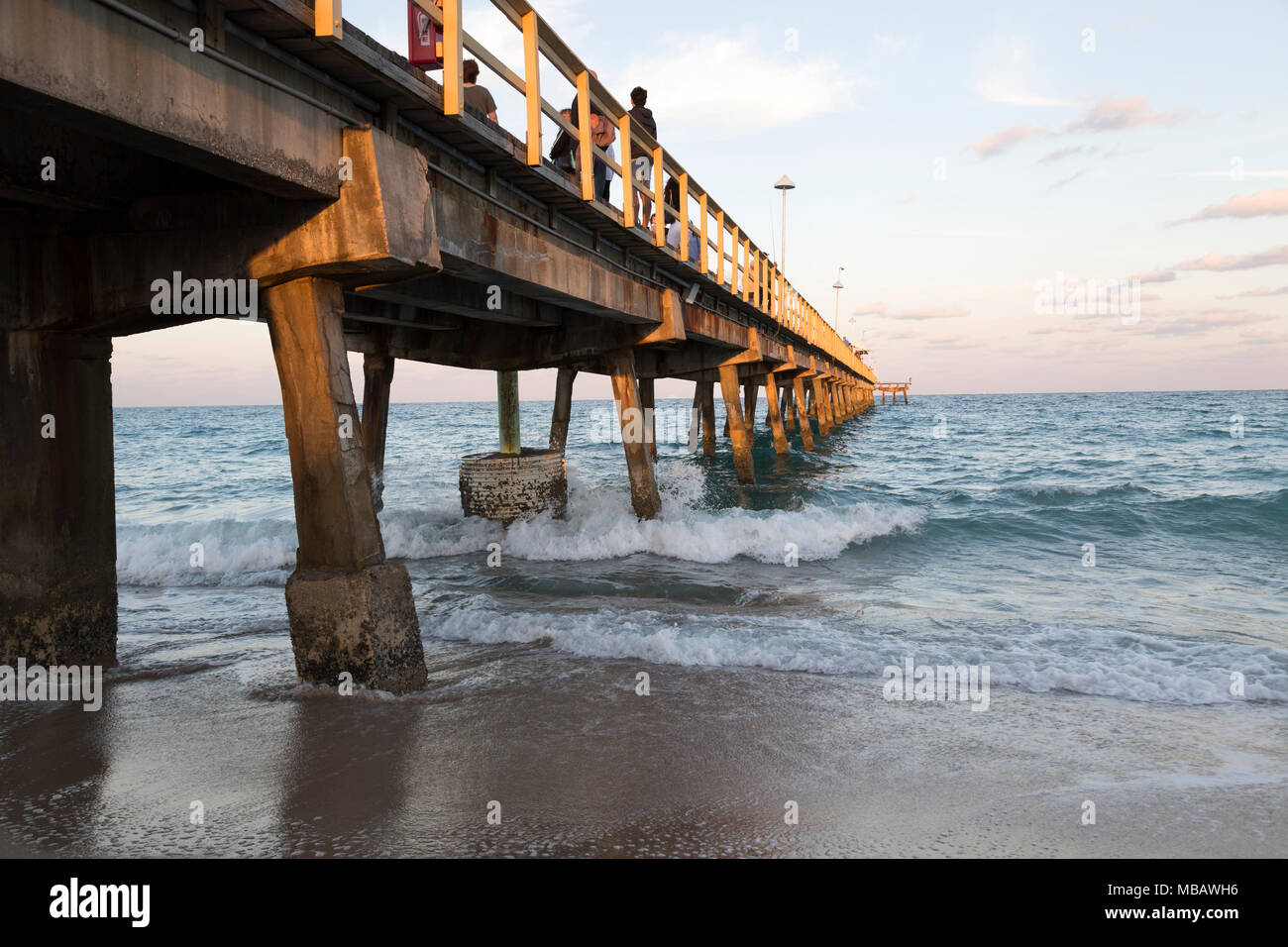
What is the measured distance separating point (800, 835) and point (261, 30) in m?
4.34

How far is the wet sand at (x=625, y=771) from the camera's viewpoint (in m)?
3.40

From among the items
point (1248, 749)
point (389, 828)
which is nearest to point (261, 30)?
point (389, 828)

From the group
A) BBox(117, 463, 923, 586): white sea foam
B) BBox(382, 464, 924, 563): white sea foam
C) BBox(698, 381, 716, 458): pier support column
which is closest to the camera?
BBox(117, 463, 923, 586): white sea foam

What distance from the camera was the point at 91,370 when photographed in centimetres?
569

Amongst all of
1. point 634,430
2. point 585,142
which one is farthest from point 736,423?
point 585,142

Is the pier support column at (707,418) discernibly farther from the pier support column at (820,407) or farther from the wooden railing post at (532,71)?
the wooden railing post at (532,71)

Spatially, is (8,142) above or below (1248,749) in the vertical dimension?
above

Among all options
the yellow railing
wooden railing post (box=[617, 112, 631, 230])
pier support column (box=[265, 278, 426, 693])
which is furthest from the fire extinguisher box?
wooden railing post (box=[617, 112, 631, 230])

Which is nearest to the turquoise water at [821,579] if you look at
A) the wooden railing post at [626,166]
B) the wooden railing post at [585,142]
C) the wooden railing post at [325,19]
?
the wooden railing post at [585,142]

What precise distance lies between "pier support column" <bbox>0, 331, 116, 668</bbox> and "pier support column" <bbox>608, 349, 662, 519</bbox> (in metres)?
7.28

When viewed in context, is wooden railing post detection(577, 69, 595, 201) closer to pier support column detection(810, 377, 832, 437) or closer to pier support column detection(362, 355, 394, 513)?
pier support column detection(362, 355, 394, 513)

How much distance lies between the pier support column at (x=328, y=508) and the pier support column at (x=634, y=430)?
7385 mm

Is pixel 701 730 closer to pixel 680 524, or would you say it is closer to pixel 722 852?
pixel 722 852

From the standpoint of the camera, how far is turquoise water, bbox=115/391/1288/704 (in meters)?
6.39
